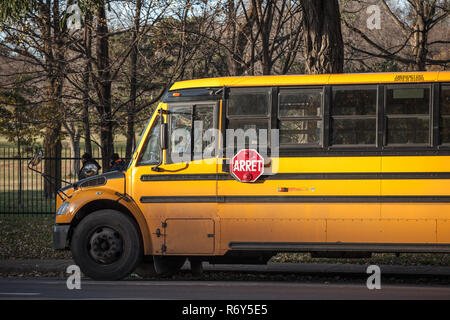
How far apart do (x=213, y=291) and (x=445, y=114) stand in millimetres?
3859

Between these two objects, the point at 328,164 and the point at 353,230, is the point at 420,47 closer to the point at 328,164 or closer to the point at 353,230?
the point at 328,164

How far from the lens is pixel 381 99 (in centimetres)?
947

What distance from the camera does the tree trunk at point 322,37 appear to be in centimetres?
1309

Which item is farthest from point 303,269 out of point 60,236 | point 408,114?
point 60,236

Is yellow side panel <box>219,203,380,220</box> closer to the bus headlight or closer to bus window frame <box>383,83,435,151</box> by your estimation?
bus window frame <box>383,83,435,151</box>

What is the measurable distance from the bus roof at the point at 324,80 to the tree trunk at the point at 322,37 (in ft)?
11.2

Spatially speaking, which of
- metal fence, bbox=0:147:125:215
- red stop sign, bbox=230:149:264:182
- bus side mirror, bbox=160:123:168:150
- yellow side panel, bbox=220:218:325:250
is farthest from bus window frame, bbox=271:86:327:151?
metal fence, bbox=0:147:125:215

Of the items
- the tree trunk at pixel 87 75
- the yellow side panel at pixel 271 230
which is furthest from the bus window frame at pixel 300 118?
the tree trunk at pixel 87 75

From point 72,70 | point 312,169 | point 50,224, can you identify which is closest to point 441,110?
point 312,169

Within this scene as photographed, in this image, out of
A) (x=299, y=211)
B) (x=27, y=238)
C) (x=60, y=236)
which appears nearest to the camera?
(x=299, y=211)

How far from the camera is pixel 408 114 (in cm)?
941

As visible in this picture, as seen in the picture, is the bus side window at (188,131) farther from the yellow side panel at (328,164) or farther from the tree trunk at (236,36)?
the tree trunk at (236,36)

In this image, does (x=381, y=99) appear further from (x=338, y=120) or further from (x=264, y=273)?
(x=264, y=273)

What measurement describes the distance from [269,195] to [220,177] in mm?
736
